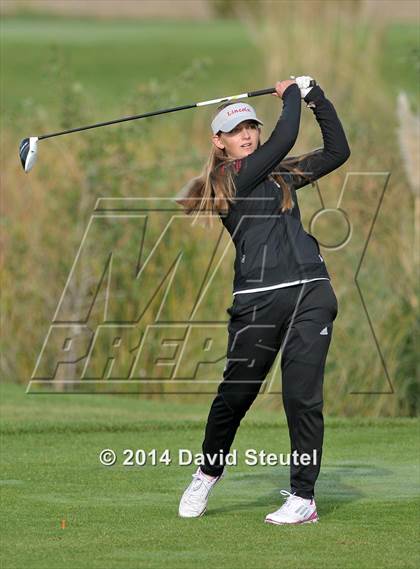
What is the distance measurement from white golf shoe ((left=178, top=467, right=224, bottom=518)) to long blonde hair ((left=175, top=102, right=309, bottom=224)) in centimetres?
128

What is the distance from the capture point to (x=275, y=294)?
21.7 ft

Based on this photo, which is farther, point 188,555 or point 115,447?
point 115,447

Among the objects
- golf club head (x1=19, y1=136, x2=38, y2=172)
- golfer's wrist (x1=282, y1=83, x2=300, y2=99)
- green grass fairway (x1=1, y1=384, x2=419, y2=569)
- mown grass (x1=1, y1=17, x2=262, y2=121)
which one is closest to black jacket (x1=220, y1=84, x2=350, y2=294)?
golfer's wrist (x1=282, y1=83, x2=300, y2=99)

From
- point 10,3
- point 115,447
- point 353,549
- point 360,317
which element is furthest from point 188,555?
point 10,3

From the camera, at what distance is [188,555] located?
5918 mm

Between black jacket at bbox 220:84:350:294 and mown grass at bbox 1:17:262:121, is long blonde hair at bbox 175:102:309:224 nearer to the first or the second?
black jacket at bbox 220:84:350:294

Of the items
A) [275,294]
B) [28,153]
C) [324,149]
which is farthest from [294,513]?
[28,153]

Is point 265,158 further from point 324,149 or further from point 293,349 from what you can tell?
point 293,349

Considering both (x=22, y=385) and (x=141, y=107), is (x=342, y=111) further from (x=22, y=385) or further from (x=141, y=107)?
(x=22, y=385)

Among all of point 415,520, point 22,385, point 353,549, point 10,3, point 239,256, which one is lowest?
point 10,3

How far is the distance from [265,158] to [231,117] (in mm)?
335

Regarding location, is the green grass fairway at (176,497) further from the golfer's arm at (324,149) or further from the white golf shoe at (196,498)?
the golfer's arm at (324,149)

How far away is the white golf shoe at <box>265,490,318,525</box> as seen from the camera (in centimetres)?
661

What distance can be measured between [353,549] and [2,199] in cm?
871
